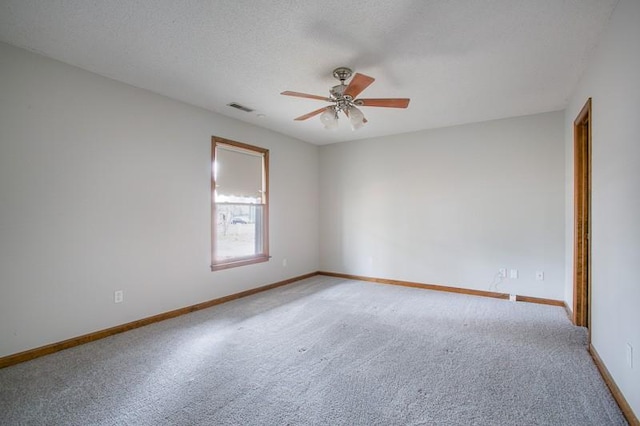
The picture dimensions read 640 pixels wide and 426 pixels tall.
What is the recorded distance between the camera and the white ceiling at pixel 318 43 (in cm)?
209

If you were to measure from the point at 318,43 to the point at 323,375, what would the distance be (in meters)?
2.57

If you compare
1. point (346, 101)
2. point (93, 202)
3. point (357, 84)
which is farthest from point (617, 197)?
point (93, 202)

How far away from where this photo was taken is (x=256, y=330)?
10.6 ft

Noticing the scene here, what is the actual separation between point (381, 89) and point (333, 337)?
2646 millimetres

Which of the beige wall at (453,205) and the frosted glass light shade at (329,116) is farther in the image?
the beige wall at (453,205)

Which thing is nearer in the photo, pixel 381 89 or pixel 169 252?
pixel 381 89

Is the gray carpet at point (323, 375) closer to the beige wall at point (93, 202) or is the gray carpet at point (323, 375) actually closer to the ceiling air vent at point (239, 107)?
the beige wall at point (93, 202)

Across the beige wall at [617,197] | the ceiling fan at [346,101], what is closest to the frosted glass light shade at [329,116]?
the ceiling fan at [346,101]

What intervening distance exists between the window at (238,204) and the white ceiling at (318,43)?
99 centimetres

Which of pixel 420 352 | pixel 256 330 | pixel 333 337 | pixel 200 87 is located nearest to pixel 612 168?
pixel 420 352

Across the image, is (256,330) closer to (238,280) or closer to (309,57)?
(238,280)

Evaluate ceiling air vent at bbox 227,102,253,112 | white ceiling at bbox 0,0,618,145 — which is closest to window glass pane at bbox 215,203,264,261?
ceiling air vent at bbox 227,102,253,112

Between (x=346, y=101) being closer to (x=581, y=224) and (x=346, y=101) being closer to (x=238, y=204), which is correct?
(x=238, y=204)

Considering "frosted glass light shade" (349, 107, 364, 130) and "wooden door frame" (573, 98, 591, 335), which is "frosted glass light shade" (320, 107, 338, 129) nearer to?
"frosted glass light shade" (349, 107, 364, 130)
